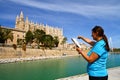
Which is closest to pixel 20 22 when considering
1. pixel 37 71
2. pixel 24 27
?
pixel 24 27

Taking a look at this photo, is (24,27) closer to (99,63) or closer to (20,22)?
(20,22)

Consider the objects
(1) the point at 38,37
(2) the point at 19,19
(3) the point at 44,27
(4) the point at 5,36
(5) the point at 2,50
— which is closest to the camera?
(5) the point at 2,50

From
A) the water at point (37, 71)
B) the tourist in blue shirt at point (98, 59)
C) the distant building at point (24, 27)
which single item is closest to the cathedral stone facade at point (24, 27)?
the distant building at point (24, 27)

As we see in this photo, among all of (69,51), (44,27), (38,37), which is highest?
(44,27)

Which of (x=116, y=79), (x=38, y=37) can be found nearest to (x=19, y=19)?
(x=38, y=37)

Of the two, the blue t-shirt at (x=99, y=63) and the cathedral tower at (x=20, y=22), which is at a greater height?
the cathedral tower at (x=20, y=22)

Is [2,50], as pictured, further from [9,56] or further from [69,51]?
[69,51]

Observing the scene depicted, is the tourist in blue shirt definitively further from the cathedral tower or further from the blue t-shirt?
the cathedral tower

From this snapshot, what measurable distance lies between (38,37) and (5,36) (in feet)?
44.6

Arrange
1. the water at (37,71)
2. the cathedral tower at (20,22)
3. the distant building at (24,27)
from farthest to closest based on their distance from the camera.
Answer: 1. the cathedral tower at (20,22)
2. the distant building at (24,27)
3. the water at (37,71)

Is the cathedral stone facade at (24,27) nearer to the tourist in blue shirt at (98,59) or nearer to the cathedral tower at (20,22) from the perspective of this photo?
the cathedral tower at (20,22)

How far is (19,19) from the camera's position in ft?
287

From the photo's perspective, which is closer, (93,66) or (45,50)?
(93,66)

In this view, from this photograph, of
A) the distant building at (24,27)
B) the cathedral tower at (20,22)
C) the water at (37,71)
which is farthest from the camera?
the cathedral tower at (20,22)
